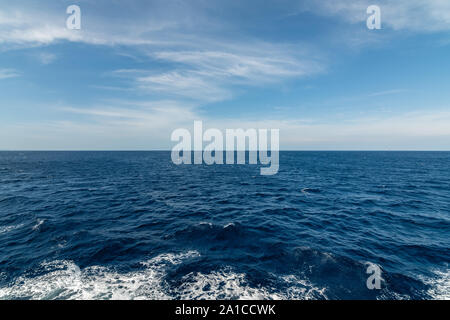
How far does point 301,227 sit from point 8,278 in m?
27.2

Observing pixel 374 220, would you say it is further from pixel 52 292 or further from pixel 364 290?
pixel 52 292

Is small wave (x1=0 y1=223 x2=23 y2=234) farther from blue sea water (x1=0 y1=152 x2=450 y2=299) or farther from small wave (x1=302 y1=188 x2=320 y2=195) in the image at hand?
small wave (x1=302 y1=188 x2=320 y2=195)

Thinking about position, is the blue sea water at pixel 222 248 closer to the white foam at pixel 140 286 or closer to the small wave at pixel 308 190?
the white foam at pixel 140 286

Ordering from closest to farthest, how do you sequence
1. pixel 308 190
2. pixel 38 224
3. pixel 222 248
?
1. pixel 222 248
2. pixel 38 224
3. pixel 308 190

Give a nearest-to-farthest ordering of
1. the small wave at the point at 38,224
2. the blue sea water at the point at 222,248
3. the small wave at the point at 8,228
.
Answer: the blue sea water at the point at 222,248 → the small wave at the point at 8,228 → the small wave at the point at 38,224

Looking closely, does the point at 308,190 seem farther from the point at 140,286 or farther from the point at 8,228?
the point at 8,228

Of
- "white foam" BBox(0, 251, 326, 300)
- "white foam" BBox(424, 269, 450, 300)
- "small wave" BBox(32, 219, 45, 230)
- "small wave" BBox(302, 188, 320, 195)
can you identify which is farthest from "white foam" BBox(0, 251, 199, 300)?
"small wave" BBox(302, 188, 320, 195)

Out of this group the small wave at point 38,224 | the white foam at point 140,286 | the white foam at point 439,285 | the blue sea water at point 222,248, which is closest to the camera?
the white foam at point 140,286

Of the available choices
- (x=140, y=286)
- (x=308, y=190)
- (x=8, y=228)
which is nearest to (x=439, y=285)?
(x=140, y=286)

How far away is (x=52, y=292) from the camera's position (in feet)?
42.5

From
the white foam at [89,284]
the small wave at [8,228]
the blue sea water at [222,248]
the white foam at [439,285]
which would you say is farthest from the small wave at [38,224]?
the white foam at [439,285]

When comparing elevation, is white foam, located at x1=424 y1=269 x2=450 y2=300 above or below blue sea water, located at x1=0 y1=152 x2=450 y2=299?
below

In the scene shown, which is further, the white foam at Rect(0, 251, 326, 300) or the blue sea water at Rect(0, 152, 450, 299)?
the blue sea water at Rect(0, 152, 450, 299)
